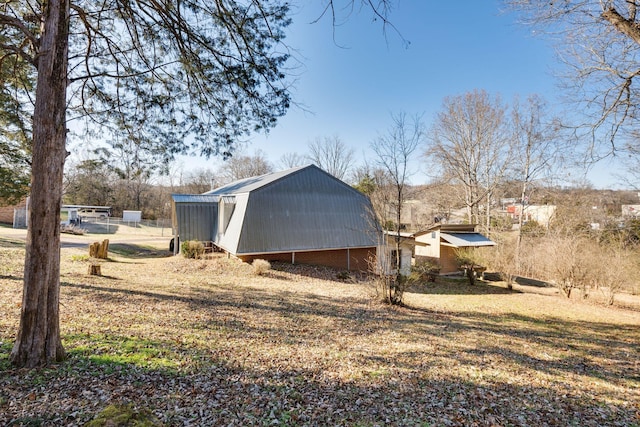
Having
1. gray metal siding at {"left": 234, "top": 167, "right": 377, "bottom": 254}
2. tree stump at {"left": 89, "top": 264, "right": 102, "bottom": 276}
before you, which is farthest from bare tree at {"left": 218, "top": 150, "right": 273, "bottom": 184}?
tree stump at {"left": 89, "top": 264, "right": 102, "bottom": 276}

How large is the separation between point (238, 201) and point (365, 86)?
28.7 feet

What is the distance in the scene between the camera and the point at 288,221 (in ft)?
50.2

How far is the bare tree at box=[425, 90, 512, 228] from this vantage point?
68.6 feet

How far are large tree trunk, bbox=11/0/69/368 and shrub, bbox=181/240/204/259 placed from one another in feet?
38.0

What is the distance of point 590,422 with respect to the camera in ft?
11.9

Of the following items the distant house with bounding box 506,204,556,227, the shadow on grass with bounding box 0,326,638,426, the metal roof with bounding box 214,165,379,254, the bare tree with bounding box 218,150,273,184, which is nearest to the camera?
the shadow on grass with bounding box 0,326,638,426

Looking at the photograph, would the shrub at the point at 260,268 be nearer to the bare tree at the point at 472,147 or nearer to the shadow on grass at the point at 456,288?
the shadow on grass at the point at 456,288

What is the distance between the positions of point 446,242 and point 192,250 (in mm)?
14928

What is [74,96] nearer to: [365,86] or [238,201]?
[238,201]

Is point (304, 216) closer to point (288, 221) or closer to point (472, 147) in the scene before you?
Answer: point (288, 221)

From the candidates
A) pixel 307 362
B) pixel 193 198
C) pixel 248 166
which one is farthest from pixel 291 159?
pixel 307 362

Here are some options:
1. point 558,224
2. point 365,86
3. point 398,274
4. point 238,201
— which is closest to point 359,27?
point 398,274

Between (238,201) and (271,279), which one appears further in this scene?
(238,201)

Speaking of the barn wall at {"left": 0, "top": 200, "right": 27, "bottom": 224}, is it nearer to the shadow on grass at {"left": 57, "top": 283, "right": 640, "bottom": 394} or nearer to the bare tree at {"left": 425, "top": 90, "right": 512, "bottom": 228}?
the shadow on grass at {"left": 57, "top": 283, "right": 640, "bottom": 394}
